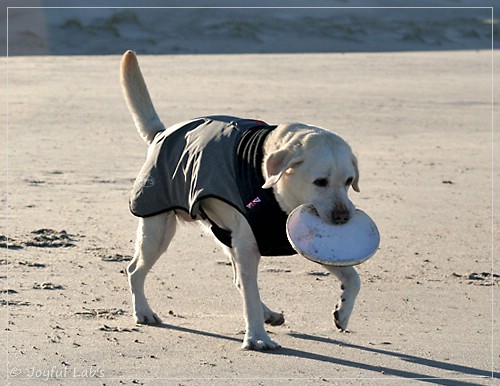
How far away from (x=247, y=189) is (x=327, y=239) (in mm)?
497

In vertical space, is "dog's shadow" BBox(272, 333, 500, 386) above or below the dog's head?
below

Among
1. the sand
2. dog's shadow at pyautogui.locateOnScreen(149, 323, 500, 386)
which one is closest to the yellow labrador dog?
dog's shadow at pyautogui.locateOnScreen(149, 323, 500, 386)

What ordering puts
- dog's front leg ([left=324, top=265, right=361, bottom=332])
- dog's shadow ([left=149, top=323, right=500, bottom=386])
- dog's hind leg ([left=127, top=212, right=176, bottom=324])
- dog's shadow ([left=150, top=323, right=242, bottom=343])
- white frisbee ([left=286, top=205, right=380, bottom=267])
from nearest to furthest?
dog's shadow ([left=149, top=323, right=500, bottom=386]) → white frisbee ([left=286, top=205, right=380, bottom=267]) → dog's front leg ([left=324, top=265, right=361, bottom=332]) → dog's shadow ([left=150, top=323, right=242, bottom=343]) → dog's hind leg ([left=127, top=212, right=176, bottom=324])

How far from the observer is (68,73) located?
77.9 feet

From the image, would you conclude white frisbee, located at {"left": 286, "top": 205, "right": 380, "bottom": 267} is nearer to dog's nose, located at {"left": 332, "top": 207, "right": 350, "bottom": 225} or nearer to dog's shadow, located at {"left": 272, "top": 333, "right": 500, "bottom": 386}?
dog's nose, located at {"left": 332, "top": 207, "right": 350, "bottom": 225}

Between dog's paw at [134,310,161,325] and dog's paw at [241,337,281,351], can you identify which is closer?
dog's paw at [241,337,281,351]

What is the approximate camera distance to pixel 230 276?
24.8 ft

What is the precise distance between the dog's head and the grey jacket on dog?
14cm

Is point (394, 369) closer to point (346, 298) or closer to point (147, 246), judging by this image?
point (346, 298)

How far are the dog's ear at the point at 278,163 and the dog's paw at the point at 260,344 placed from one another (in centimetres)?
75

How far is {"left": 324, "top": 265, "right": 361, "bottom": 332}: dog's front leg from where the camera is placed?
5.95m

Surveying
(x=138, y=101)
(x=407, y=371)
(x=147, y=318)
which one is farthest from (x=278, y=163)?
(x=138, y=101)

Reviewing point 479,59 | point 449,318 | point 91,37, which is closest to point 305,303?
point 449,318

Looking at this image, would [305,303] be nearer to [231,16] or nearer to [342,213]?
[342,213]
